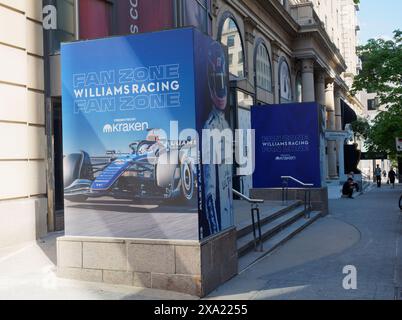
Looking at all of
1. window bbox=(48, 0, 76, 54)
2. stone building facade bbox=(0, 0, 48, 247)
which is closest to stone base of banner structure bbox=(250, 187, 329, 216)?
window bbox=(48, 0, 76, 54)

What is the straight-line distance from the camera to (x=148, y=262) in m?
6.45

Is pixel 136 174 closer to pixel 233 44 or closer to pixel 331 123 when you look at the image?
pixel 233 44

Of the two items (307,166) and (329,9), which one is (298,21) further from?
(307,166)

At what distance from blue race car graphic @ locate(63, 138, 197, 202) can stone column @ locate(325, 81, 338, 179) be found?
36.5 metres

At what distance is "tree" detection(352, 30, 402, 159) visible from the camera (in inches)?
1123

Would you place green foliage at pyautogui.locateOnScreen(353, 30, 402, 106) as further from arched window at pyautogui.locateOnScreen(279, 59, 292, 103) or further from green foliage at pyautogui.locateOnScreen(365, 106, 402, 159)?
arched window at pyautogui.locateOnScreen(279, 59, 292, 103)

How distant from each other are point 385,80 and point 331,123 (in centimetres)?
1620

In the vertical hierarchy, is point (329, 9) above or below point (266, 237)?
above

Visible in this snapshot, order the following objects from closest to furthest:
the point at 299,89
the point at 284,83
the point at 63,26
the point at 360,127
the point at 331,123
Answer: the point at 63,26, the point at 284,83, the point at 299,89, the point at 331,123, the point at 360,127

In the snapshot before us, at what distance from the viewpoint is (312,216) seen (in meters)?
14.7

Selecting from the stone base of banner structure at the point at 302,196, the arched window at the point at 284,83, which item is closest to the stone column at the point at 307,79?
the arched window at the point at 284,83

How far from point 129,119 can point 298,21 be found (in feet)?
100

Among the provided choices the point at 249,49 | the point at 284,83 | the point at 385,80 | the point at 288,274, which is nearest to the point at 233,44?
the point at 249,49

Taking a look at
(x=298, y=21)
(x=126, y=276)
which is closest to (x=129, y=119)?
(x=126, y=276)
